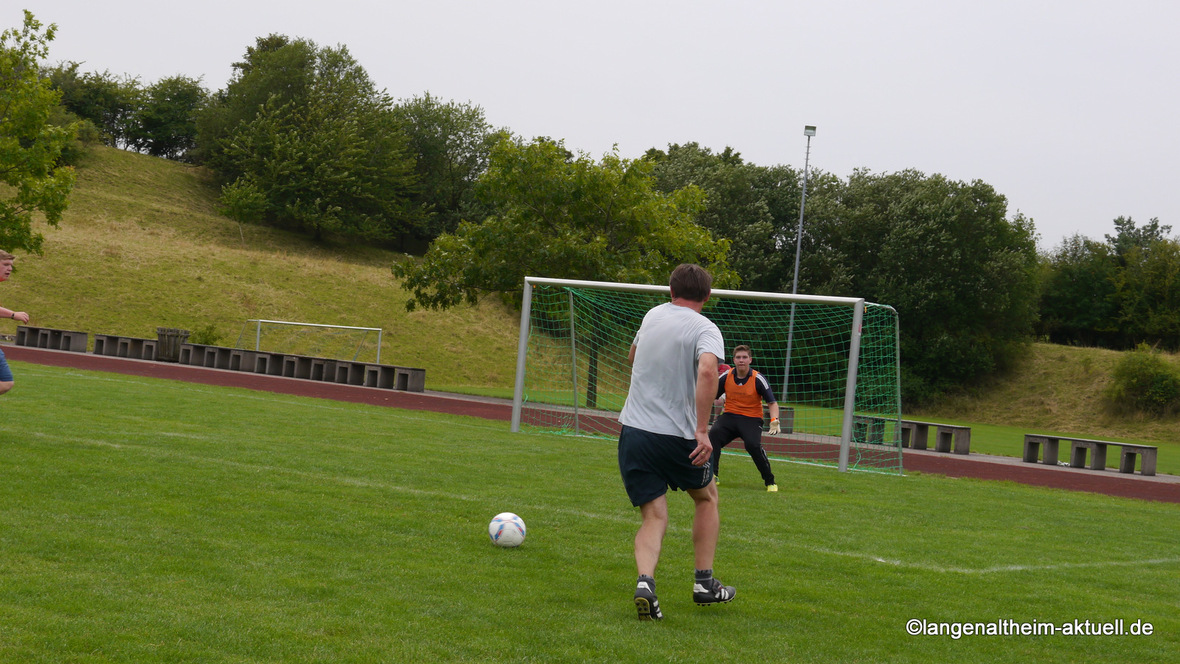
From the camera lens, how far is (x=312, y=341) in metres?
38.5

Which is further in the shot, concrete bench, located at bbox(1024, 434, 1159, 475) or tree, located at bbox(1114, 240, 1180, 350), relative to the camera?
tree, located at bbox(1114, 240, 1180, 350)

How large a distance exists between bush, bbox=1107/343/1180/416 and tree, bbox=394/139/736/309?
2442cm

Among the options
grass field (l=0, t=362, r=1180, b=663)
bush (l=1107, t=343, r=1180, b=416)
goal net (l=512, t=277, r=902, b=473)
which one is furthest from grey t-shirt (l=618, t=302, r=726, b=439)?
bush (l=1107, t=343, r=1180, b=416)

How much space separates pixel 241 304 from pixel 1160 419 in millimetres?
38386

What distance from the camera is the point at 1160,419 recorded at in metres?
42.2

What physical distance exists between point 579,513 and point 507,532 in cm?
183

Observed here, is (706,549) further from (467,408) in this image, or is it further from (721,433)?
(467,408)

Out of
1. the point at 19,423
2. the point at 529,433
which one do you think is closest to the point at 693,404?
the point at 19,423

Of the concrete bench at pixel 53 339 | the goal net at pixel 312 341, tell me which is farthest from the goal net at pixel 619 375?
the concrete bench at pixel 53 339

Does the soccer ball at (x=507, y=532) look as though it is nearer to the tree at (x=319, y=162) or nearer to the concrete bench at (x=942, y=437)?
the concrete bench at (x=942, y=437)

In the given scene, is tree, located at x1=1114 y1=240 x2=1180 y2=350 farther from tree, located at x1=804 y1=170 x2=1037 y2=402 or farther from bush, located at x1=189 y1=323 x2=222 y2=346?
bush, located at x1=189 y1=323 x2=222 y2=346

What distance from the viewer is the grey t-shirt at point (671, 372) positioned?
5422mm

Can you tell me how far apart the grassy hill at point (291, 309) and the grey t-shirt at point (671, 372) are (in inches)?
1046

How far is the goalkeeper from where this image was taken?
37.2 feet
